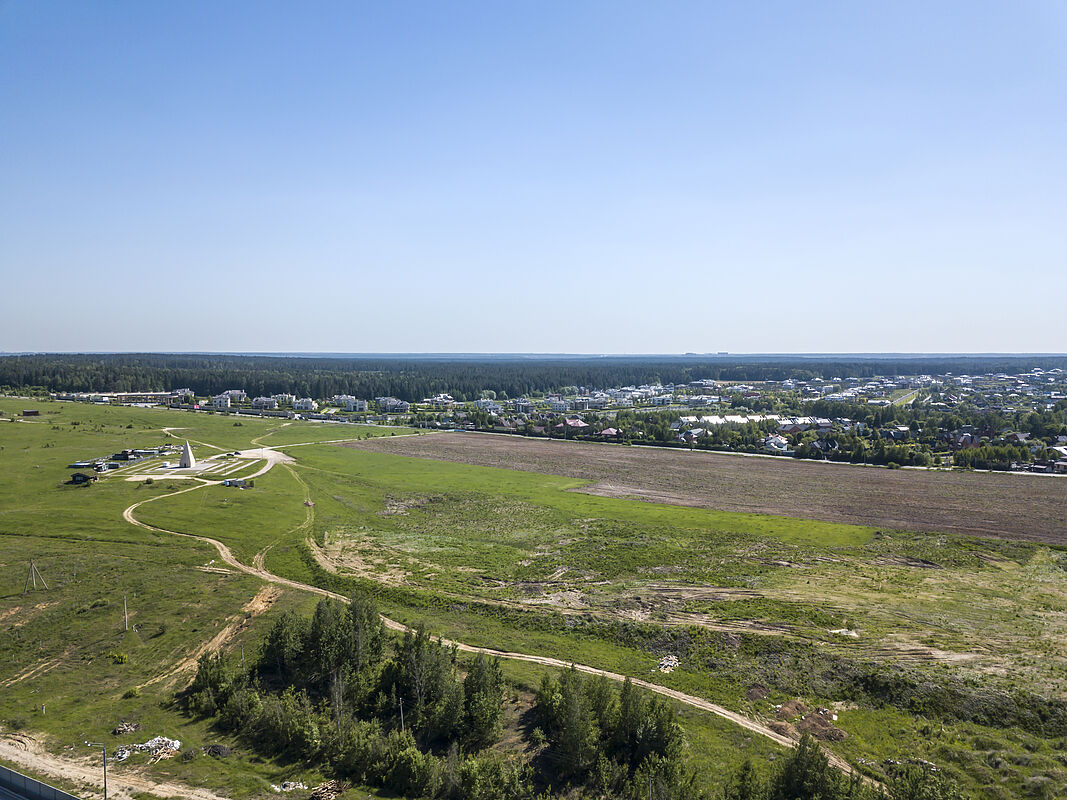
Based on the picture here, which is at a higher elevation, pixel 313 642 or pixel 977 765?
pixel 313 642

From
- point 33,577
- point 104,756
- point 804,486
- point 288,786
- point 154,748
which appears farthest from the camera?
point 804,486

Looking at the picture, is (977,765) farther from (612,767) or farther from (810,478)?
(810,478)

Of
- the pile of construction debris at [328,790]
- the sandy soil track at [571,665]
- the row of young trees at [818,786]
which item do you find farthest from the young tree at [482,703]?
the row of young trees at [818,786]

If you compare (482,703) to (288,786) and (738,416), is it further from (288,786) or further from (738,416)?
(738,416)

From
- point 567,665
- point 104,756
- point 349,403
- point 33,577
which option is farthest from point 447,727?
point 349,403

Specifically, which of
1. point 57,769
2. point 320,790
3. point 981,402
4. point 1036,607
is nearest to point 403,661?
point 320,790

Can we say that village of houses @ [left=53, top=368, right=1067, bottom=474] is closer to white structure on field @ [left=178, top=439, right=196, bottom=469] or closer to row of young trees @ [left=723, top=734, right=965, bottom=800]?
white structure on field @ [left=178, top=439, right=196, bottom=469]

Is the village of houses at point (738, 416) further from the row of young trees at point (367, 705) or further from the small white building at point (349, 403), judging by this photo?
the row of young trees at point (367, 705)
